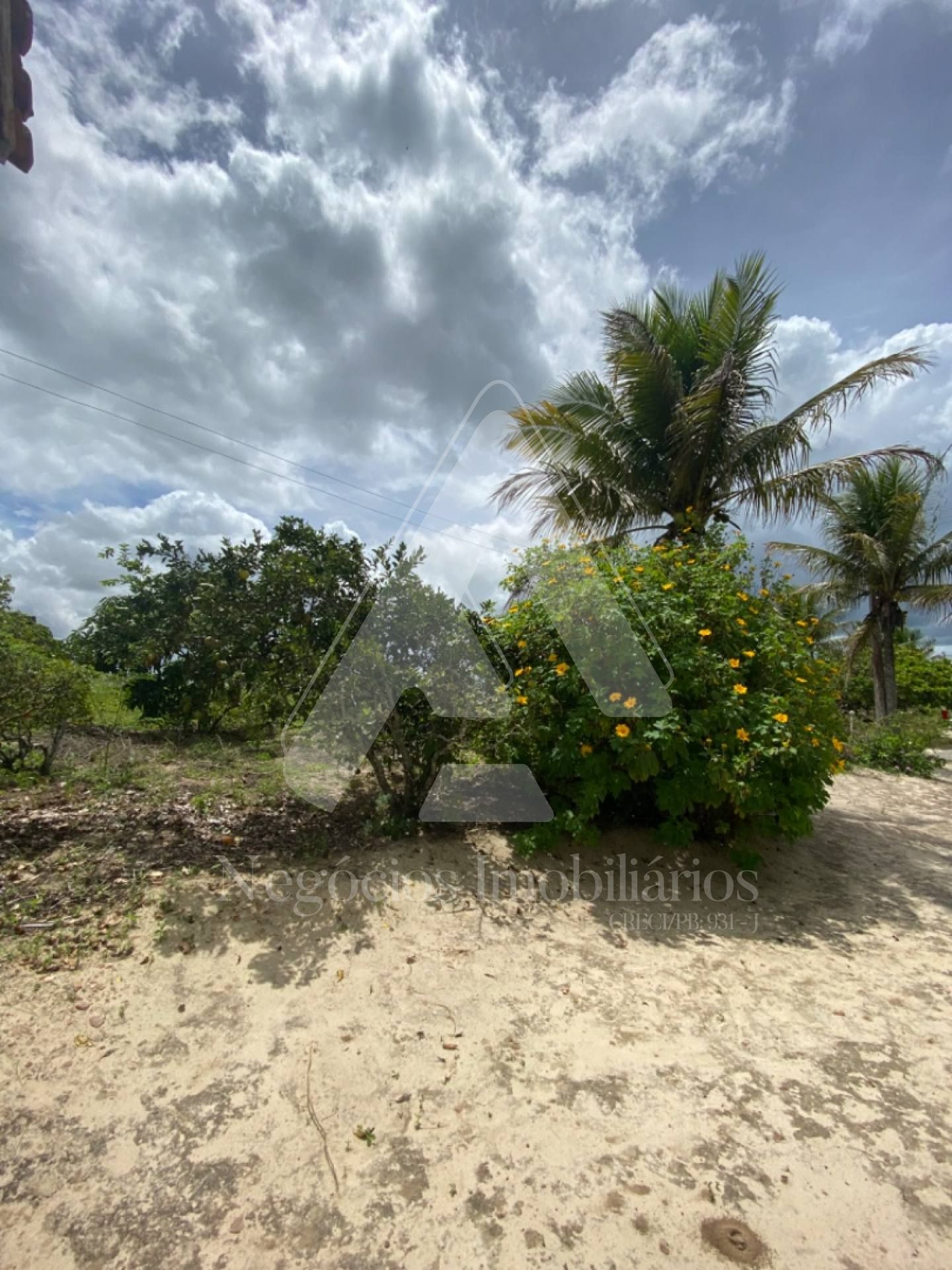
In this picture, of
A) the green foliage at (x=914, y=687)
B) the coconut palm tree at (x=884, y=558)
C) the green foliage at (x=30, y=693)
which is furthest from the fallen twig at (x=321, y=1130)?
the green foliage at (x=914, y=687)

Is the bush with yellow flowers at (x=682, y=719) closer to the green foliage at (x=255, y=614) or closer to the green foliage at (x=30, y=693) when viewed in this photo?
the green foliage at (x=255, y=614)

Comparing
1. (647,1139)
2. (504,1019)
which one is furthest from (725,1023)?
(504,1019)

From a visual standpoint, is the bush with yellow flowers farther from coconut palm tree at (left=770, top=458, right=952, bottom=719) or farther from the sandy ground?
coconut palm tree at (left=770, top=458, right=952, bottom=719)

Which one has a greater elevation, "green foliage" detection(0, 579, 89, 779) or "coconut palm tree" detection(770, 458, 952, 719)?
"coconut palm tree" detection(770, 458, 952, 719)

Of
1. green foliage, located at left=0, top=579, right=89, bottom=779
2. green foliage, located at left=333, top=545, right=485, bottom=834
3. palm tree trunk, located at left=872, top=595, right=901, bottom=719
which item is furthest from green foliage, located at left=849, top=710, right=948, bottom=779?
green foliage, located at left=0, top=579, right=89, bottom=779

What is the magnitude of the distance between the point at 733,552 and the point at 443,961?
167 inches

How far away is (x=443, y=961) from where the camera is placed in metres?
3.08

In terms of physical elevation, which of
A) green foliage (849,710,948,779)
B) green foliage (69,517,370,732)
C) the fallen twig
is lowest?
the fallen twig

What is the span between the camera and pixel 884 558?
1278cm

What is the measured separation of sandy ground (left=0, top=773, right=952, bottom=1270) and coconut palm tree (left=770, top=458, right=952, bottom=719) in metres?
12.4

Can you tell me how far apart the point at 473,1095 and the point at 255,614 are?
129 inches

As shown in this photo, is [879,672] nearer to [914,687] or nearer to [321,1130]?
[914,687]

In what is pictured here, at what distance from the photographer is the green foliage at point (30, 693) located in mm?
4484

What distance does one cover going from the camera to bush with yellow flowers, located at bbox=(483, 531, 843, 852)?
12.5 ft
